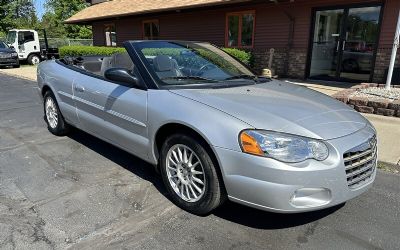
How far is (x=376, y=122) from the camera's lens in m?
6.02

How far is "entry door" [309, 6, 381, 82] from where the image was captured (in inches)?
391

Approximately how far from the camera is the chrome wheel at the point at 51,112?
5.12m

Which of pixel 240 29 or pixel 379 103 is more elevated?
pixel 240 29

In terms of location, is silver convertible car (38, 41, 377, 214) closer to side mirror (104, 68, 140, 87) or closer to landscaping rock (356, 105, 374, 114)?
side mirror (104, 68, 140, 87)

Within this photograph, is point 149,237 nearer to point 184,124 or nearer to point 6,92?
point 184,124

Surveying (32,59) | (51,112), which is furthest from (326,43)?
(32,59)

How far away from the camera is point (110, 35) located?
21938 mm

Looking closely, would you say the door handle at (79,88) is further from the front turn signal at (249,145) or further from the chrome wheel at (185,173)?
the front turn signal at (249,145)

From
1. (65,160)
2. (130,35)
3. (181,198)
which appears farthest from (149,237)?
(130,35)

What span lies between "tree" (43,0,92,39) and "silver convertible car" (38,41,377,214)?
43721 millimetres

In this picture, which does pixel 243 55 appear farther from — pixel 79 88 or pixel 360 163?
pixel 360 163

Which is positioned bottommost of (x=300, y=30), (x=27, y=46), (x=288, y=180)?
(x=288, y=180)

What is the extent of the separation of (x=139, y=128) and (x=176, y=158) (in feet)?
1.76

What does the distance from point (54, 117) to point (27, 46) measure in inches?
698
